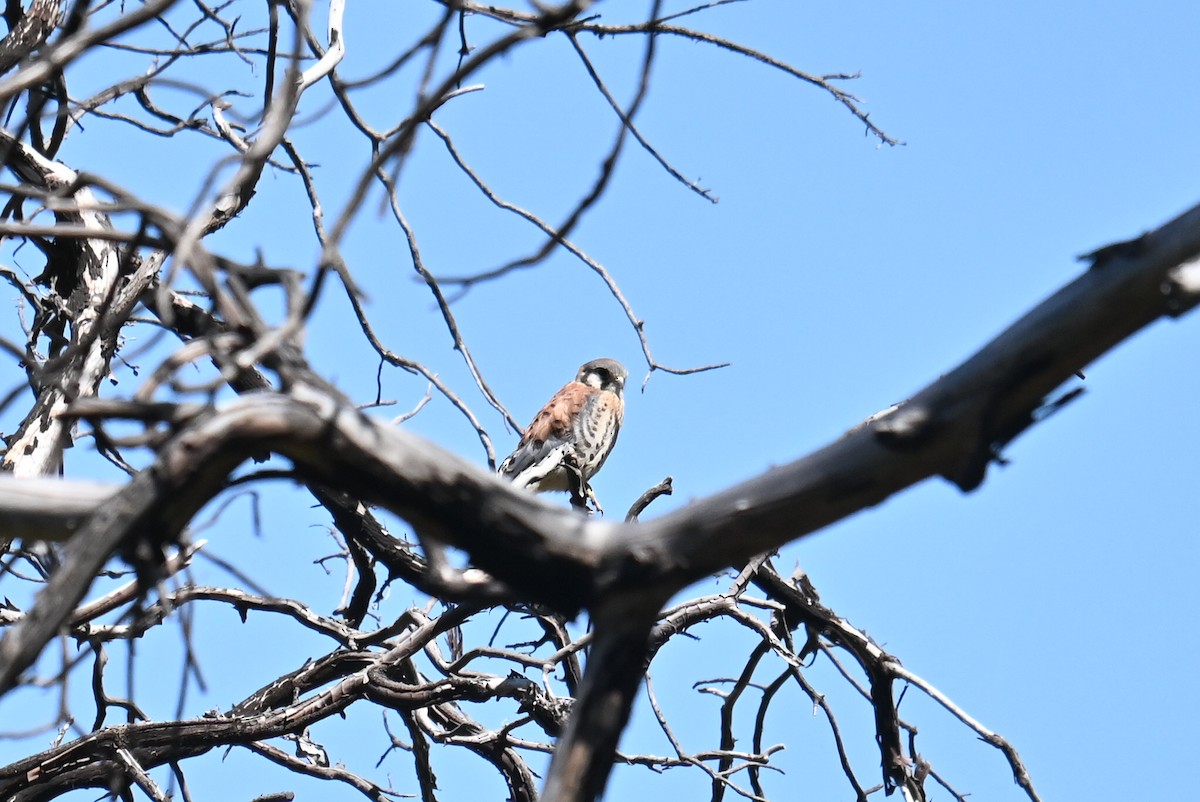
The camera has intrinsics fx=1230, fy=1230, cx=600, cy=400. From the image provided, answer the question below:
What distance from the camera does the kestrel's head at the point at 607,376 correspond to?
861 centimetres

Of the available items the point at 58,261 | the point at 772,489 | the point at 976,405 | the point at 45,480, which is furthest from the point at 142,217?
the point at 58,261

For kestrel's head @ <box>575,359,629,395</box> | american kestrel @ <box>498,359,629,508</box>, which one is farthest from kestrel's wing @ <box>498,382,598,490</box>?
kestrel's head @ <box>575,359,629,395</box>

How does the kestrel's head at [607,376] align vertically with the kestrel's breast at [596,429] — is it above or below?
above

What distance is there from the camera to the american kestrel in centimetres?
743

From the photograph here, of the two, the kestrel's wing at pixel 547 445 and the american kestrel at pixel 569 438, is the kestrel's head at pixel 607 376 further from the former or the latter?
the kestrel's wing at pixel 547 445

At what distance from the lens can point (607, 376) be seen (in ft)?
28.4

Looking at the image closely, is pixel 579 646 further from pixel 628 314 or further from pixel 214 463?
pixel 214 463

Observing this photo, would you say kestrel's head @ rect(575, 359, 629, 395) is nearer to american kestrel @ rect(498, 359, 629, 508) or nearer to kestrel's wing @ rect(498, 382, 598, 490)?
american kestrel @ rect(498, 359, 629, 508)

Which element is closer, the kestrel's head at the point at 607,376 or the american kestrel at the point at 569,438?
the american kestrel at the point at 569,438

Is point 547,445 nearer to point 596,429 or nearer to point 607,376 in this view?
point 596,429

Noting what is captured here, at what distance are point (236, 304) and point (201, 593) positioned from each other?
1.75 m

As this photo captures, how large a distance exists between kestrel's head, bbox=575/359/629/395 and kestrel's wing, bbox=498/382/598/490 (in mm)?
308

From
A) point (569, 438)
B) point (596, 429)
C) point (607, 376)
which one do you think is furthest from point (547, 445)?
point (607, 376)

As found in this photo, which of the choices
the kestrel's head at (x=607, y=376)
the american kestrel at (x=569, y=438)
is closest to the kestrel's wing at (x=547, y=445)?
the american kestrel at (x=569, y=438)
